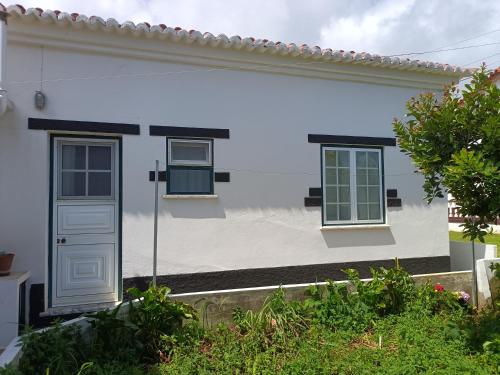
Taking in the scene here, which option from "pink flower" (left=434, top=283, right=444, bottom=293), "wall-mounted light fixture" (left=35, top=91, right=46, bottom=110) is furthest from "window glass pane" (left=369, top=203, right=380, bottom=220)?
"wall-mounted light fixture" (left=35, top=91, right=46, bottom=110)

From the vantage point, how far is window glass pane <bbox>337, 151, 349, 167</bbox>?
6824 millimetres

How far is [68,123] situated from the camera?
17.6ft

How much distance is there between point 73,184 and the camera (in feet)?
18.2

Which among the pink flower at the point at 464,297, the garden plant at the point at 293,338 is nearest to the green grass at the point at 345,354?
the garden plant at the point at 293,338

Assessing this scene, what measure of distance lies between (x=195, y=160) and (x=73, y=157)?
1.70 metres

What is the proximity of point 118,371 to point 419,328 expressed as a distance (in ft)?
10.7

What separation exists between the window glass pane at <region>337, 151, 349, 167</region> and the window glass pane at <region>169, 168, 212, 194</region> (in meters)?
2.30

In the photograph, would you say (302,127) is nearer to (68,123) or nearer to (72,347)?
(68,123)

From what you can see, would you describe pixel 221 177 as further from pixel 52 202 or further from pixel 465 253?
pixel 465 253

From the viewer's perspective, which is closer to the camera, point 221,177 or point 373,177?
point 221,177

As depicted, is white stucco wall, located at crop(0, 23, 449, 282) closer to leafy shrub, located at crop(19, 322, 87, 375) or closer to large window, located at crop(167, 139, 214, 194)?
large window, located at crop(167, 139, 214, 194)

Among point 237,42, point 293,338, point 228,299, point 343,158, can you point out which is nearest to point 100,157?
point 237,42

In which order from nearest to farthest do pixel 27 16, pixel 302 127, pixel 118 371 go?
pixel 118 371
pixel 27 16
pixel 302 127

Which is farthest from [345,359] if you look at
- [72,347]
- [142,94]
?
[142,94]
